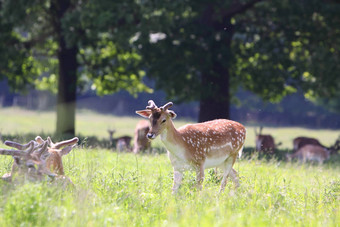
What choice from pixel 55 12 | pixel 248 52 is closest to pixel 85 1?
pixel 55 12

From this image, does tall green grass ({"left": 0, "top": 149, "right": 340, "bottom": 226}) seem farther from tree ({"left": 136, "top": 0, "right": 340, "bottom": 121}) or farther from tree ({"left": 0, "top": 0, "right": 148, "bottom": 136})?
tree ({"left": 0, "top": 0, "right": 148, "bottom": 136})

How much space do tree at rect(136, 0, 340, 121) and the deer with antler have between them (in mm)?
9876

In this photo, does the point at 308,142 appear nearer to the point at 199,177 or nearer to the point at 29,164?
the point at 199,177

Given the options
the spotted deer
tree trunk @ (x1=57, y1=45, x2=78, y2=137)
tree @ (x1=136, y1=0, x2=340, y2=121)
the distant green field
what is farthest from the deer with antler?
the distant green field

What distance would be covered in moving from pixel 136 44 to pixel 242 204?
509 inches

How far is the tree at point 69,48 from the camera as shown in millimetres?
18859

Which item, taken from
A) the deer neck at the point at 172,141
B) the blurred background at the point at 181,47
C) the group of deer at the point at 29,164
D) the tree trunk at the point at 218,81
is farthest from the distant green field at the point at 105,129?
the group of deer at the point at 29,164

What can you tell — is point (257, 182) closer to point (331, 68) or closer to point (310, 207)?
A: point (310, 207)

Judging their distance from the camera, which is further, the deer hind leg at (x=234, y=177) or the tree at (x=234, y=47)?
the tree at (x=234, y=47)

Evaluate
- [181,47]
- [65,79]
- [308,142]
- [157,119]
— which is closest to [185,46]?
[181,47]

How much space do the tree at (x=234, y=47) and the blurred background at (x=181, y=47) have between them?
0.04 meters

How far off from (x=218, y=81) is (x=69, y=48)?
6.68 metres

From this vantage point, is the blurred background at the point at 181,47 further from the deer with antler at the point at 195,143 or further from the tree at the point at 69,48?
the deer with antler at the point at 195,143

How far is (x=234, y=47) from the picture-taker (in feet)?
68.5
